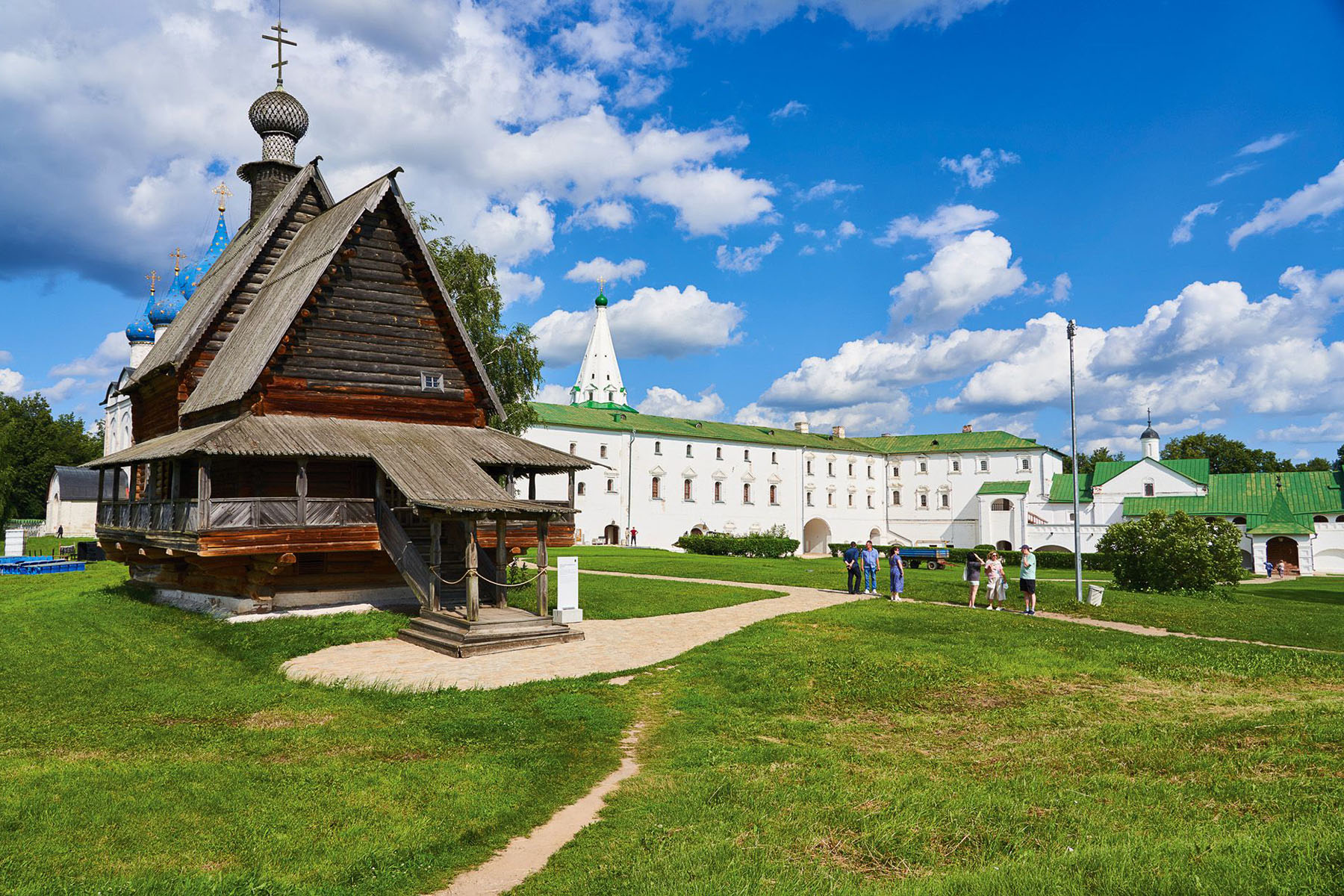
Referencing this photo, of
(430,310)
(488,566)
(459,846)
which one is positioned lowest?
(459,846)

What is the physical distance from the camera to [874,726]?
988 centimetres

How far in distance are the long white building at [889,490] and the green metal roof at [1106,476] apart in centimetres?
A: 14

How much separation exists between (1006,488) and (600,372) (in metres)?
44.2

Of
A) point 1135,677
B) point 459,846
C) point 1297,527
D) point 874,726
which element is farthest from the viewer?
point 1297,527

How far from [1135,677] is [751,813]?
27.7ft

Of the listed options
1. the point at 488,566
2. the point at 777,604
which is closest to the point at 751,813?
the point at 488,566

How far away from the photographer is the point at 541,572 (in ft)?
54.2

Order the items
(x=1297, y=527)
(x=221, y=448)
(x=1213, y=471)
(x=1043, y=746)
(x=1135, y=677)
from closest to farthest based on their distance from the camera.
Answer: (x=1043, y=746)
(x=1135, y=677)
(x=221, y=448)
(x=1297, y=527)
(x=1213, y=471)

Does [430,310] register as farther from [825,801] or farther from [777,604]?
[825,801]

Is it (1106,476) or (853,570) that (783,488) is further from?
(853,570)

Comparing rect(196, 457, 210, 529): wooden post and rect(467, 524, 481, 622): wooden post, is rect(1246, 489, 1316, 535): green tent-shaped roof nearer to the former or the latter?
rect(467, 524, 481, 622): wooden post

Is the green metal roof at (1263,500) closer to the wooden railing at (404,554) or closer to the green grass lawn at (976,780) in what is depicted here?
the green grass lawn at (976,780)

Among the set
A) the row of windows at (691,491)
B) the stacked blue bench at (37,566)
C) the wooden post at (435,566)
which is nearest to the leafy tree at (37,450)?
the stacked blue bench at (37,566)

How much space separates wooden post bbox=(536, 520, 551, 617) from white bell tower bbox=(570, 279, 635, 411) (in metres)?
76.1
